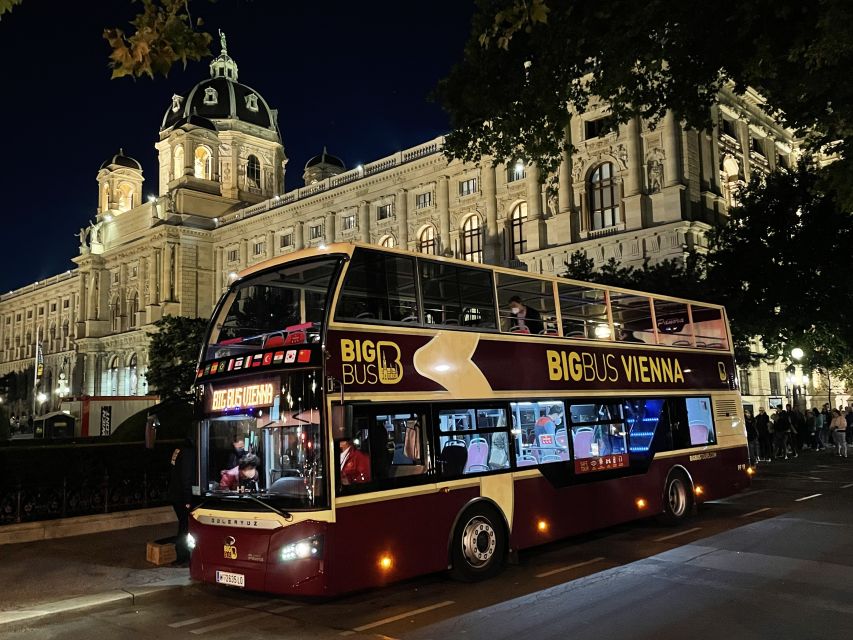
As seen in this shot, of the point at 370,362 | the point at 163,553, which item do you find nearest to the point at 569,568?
the point at 370,362

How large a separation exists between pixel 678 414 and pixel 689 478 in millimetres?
1173

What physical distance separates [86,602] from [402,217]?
140 ft

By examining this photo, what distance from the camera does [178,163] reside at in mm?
73750

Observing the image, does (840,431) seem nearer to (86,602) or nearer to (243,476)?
(243,476)

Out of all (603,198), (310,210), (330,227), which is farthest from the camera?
(310,210)

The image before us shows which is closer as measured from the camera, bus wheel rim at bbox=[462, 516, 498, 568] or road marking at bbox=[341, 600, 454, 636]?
road marking at bbox=[341, 600, 454, 636]

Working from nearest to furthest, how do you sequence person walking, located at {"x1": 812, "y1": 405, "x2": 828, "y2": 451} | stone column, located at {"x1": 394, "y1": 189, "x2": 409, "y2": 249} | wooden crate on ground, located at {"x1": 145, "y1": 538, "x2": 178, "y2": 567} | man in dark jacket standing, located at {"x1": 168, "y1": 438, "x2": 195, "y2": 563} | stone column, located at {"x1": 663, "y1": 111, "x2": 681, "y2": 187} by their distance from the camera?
man in dark jacket standing, located at {"x1": 168, "y1": 438, "x2": 195, "y2": 563} → wooden crate on ground, located at {"x1": 145, "y1": 538, "x2": 178, "y2": 567} → person walking, located at {"x1": 812, "y1": 405, "x2": 828, "y2": 451} → stone column, located at {"x1": 663, "y1": 111, "x2": 681, "y2": 187} → stone column, located at {"x1": 394, "y1": 189, "x2": 409, "y2": 249}

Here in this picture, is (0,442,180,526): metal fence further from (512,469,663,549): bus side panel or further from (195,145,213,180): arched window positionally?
(195,145,213,180): arched window

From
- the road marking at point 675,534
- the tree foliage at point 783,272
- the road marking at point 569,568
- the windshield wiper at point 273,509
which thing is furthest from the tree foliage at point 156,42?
the tree foliage at point 783,272

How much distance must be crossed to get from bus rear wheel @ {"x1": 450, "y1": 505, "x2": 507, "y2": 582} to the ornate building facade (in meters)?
6.24

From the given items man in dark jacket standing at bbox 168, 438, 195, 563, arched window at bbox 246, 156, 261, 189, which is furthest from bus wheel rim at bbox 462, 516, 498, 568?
arched window at bbox 246, 156, 261, 189

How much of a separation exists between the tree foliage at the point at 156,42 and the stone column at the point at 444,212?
41302mm

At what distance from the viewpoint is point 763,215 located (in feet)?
81.0

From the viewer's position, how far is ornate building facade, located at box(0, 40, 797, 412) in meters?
36.1
